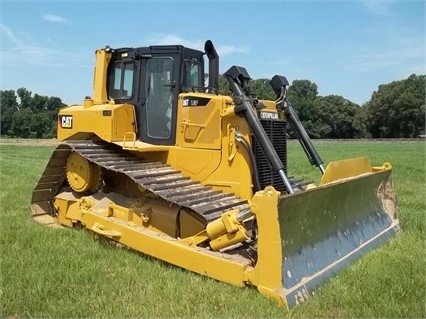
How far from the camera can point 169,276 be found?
5.24 m

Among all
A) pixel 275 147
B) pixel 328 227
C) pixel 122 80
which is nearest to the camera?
pixel 328 227

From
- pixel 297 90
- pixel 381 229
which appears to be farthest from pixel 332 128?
pixel 381 229

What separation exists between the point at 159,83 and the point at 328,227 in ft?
10.5

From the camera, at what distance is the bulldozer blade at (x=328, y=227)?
479 centimetres

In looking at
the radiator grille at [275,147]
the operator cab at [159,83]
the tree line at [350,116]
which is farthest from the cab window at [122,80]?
the tree line at [350,116]

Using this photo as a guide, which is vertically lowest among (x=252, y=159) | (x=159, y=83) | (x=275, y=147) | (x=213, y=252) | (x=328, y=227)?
(x=213, y=252)

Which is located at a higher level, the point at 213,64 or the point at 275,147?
the point at 213,64

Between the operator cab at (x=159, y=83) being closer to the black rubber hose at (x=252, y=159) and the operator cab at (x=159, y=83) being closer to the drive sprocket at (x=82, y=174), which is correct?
the drive sprocket at (x=82, y=174)

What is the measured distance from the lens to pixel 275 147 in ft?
23.3

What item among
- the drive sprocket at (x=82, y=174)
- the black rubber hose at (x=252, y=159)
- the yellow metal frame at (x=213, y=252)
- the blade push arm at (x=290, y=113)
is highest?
the blade push arm at (x=290, y=113)

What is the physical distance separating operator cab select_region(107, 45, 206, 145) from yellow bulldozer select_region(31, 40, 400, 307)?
0.02 m

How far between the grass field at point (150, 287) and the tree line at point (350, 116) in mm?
69488

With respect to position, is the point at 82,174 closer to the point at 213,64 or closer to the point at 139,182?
the point at 139,182

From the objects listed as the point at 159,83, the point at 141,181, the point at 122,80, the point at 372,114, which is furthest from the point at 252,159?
the point at 372,114
